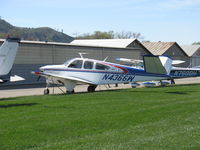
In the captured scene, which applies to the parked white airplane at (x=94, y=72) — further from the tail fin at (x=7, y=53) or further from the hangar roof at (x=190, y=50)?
the hangar roof at (x=190, y=50)

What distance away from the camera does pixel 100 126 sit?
998 cm

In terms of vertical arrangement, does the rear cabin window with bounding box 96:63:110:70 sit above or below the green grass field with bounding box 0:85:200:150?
above

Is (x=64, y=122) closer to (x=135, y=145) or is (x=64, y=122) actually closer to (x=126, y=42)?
(x=135, y=145)

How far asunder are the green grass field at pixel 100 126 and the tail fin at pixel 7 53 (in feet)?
5.99

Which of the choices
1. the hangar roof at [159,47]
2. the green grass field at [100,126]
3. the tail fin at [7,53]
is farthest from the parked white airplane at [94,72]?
the hangar roof at [159,47]

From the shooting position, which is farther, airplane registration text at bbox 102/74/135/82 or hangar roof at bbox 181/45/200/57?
hangar roof at bbox 181/45/200/57

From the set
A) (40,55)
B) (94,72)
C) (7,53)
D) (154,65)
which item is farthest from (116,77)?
(40,55)

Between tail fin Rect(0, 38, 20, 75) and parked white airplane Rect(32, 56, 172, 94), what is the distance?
5103 millimetres

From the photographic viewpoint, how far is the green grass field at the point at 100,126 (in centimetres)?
795

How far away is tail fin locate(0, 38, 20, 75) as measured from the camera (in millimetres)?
15148

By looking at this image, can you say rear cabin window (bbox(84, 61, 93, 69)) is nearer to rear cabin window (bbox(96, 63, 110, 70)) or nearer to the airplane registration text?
rear cabin window (bbox(96, 63, 110, 70))

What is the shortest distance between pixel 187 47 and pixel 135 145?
68324 mm

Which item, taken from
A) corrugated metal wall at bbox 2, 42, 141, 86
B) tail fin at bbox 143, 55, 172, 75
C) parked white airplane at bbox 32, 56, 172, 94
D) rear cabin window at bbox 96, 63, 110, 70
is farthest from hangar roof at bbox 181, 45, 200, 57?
rear cabin window at bbox 96, 63, 110, 70

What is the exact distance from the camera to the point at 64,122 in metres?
10.4
